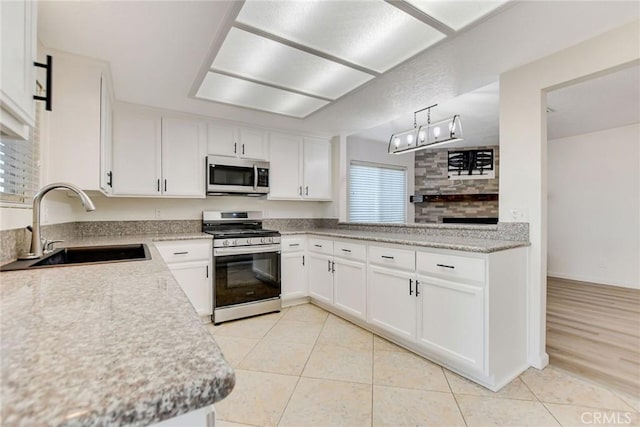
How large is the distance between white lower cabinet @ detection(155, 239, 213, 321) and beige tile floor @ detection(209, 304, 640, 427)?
2.30ft

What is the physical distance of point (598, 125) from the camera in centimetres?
426

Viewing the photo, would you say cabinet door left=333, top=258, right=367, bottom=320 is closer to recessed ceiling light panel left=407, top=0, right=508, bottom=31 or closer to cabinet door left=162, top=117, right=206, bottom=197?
cabinet door left=162, top=117, right=206, bottom=197


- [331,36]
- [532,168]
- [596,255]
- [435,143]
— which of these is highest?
[331,36]

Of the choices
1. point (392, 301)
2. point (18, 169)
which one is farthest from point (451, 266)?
point (18, 169)

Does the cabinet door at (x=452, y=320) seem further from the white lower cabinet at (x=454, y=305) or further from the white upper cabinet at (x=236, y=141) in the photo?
the white upper cabinet at (x=236, y=141)

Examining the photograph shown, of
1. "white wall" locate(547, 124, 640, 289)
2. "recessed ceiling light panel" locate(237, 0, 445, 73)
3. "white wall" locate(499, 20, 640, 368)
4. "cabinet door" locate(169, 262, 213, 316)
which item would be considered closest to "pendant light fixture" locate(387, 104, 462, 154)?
"white wall" locate(499, 20, 640, 368)

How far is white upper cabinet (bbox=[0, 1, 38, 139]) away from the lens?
72 cm

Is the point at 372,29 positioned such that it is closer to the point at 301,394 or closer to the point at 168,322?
the point at 168,322

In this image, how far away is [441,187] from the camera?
Result: 18.8 feet

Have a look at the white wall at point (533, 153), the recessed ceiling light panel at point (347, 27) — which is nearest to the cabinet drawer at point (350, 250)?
the white wall at point (533, 153)

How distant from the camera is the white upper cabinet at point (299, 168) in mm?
3811

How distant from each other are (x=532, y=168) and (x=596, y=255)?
379cm

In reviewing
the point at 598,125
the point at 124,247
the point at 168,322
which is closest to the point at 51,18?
the point at 124,247

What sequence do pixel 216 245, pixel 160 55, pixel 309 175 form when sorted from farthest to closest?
pixel 309 175, pixel 216 245, pixel 160 55
